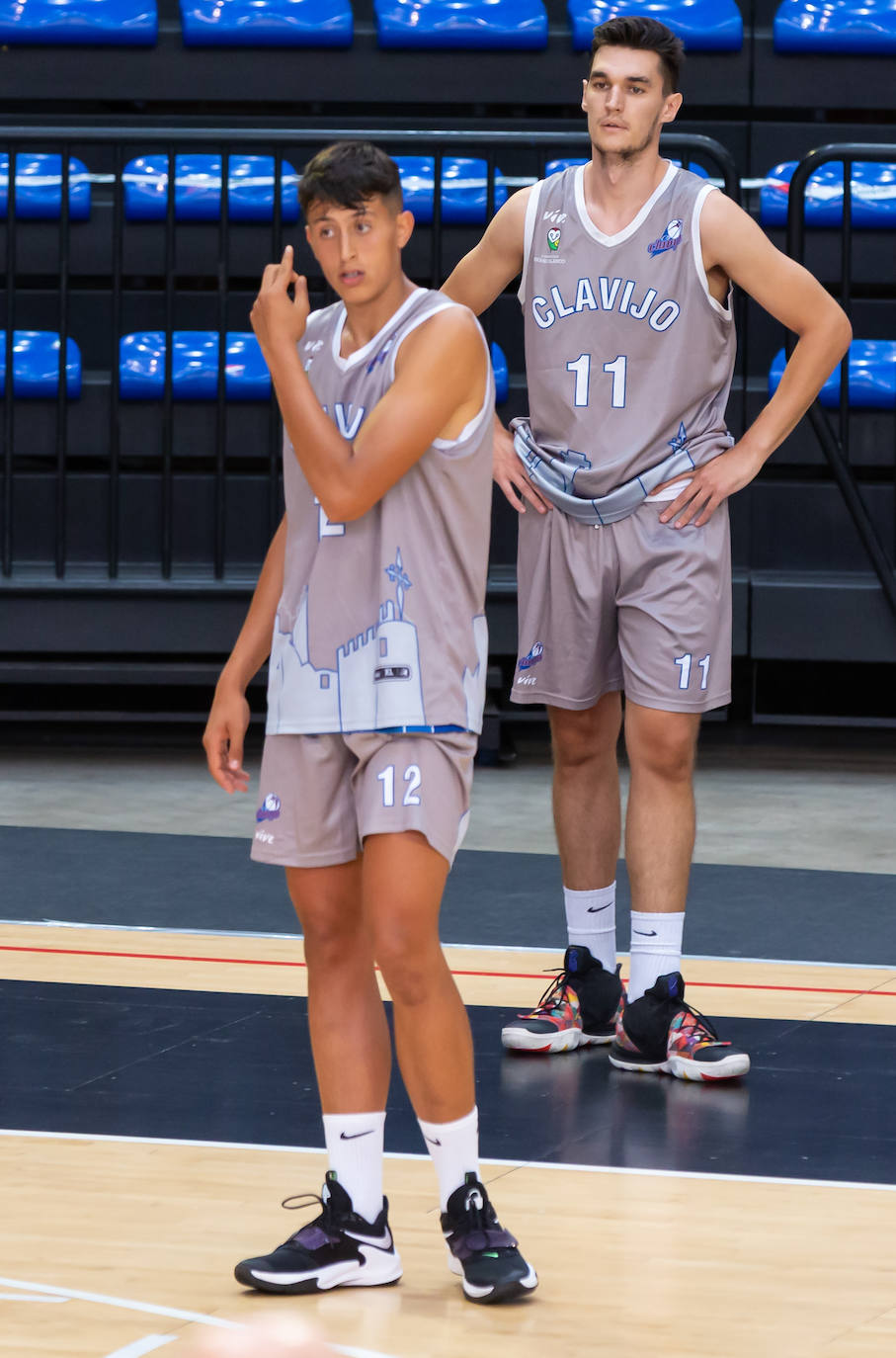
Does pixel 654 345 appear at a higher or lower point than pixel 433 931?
higher

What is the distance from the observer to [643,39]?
3549 mm

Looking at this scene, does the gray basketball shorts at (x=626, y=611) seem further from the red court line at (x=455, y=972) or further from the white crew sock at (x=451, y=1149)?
the white crew sock at (x=451, y=1149)

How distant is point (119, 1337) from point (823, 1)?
5.95 meters

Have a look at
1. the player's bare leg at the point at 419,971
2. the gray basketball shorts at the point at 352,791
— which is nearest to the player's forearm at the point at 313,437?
the gray basketball shorts at the point at 352,791

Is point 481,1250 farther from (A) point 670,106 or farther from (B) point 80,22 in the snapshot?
(B) point 80,22

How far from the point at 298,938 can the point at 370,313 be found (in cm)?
208

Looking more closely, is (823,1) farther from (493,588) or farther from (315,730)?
(315,730)

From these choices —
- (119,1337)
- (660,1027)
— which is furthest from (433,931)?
(660,1027)

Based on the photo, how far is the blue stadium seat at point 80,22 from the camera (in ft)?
23.8

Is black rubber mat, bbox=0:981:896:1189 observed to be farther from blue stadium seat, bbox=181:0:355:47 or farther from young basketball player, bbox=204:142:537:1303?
blue stadium seat, bbox=181:0:355:47

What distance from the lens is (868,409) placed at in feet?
22.1

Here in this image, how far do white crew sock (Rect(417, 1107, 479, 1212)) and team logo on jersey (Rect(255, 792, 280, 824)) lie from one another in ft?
1.37

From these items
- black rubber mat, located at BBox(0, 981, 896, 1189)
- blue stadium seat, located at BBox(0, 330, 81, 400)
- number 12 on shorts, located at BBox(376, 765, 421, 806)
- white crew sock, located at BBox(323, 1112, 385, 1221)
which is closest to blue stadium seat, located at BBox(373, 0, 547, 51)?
blue stadium seat, located at BBox(0, 330, 81, 400)

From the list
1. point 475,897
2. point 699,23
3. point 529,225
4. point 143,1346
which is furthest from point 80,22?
point 143,1346
